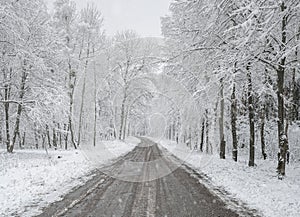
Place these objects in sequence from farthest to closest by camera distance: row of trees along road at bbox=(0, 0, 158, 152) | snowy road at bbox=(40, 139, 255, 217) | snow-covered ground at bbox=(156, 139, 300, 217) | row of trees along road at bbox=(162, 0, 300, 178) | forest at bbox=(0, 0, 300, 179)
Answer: row of trees along road at bbox=(0, 0, 158, 152) → forest at bbox=(0, 0, 300, 179) → row of trees along road at bbox=(162, 0, 300, 178) → snow-covered ground at bbox=(156, 139, 300, 217) → snowy road at bbox=(40, 139, 255, 217)

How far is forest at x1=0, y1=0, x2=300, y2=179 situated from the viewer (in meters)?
10.0

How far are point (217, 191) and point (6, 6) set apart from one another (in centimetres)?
1179

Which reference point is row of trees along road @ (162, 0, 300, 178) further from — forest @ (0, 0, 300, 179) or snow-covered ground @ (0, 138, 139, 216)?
snow-covered ground @ (0, 138, 139, 216)

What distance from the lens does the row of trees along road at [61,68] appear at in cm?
1568

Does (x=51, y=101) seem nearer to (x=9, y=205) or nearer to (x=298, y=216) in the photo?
(x=9, y=205)

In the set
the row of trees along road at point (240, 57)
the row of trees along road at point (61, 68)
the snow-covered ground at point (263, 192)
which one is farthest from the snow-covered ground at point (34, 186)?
the row of trees along road at point (240, 57)

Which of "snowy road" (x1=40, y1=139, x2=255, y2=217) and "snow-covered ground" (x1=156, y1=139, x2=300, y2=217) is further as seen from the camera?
"snow-covered ground" (x1=156, y1=139, x2=300, y2=217)

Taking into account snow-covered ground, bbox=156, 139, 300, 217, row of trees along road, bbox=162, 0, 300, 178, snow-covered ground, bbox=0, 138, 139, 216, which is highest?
row of trees along road, bbox=162, 0, 300, 178

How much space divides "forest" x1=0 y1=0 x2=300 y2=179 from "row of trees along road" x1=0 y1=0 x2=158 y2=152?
0.09 metres

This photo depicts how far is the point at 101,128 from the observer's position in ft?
169

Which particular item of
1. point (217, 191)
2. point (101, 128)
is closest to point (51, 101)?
point (217, 191)

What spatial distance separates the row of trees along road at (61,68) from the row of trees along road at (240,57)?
2.92 metres

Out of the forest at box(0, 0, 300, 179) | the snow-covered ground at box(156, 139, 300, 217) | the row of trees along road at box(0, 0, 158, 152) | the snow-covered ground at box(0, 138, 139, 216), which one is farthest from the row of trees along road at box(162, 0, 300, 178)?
the snow-covered ground at box(0, 138, 139, 216)

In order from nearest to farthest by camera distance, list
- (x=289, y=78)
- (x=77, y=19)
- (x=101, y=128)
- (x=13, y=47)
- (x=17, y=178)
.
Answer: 1. (x=17, y=178)
2. (x=13, y=47)
3. (x=289, y=78)
4. (x=77, y=19)
5. (x=101, y=128)
